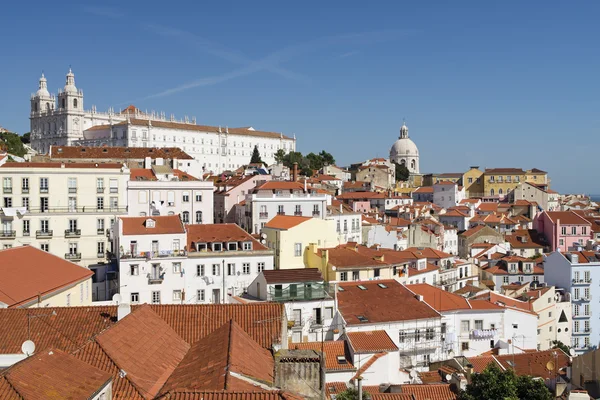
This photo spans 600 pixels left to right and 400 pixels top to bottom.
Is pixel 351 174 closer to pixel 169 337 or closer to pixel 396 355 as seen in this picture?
pixel 396 355


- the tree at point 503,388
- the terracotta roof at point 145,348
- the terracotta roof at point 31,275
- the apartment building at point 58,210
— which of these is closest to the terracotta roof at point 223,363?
the terracotta roof at point 145,348

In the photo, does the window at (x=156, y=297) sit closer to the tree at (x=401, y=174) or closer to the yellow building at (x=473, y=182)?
the yellow building at (x=473, y=182)

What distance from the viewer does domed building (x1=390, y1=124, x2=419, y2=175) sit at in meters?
173

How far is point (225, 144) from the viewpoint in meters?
143

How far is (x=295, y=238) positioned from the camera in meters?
40.7

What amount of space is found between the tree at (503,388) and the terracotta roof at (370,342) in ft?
18.6

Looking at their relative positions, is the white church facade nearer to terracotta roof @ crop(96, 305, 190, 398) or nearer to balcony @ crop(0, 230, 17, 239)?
balcony @ crop(0, 230, 17, 239)

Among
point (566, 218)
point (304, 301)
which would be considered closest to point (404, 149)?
point (566, 218)

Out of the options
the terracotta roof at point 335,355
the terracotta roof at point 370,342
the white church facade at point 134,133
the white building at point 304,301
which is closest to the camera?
the terracotta roof at point 335,355

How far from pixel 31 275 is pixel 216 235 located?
14404 millimetres

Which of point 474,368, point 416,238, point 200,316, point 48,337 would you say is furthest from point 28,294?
point 416,238

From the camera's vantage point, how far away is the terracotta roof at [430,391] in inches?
875

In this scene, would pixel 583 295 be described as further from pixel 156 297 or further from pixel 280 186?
pixel 156 297

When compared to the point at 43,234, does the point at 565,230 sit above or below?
below
